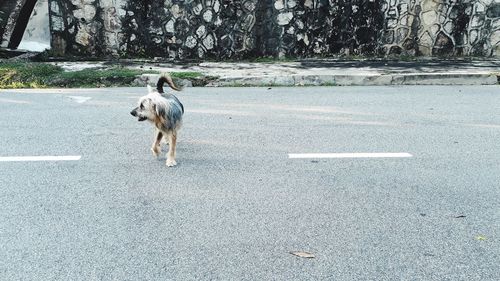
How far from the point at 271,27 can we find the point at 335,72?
262cm

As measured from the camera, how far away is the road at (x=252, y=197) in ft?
10.7

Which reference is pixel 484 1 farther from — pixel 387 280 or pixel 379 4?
pixel 387 280

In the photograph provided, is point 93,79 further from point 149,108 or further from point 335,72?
point 149,108

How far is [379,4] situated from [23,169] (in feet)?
31.6

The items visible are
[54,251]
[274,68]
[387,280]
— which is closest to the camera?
[387,280]

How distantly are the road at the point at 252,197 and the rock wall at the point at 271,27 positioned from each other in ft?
16.4

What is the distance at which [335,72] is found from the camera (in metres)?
10.3

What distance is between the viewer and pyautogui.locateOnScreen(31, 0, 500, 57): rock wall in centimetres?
1201

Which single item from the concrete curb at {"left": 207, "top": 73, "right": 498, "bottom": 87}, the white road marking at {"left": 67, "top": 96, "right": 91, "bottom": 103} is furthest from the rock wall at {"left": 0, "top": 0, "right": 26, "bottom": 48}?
the concrete curb at {"left": 207, "top": 73, "right": 498, "bottom": 87}

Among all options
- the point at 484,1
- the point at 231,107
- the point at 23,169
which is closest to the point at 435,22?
the point at 484,1

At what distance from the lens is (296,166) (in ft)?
16.7

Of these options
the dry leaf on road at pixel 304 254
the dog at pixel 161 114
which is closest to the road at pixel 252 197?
the dry leaf on road at pixel 304 254

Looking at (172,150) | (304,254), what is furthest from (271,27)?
(304,254)

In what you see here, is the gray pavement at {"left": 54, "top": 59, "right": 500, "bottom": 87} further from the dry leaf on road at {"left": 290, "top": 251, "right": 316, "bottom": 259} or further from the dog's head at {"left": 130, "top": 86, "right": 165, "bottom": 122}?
the dry leaf on road at {"left": 290, "top": 251, "right": 316, "bottom": 259}
